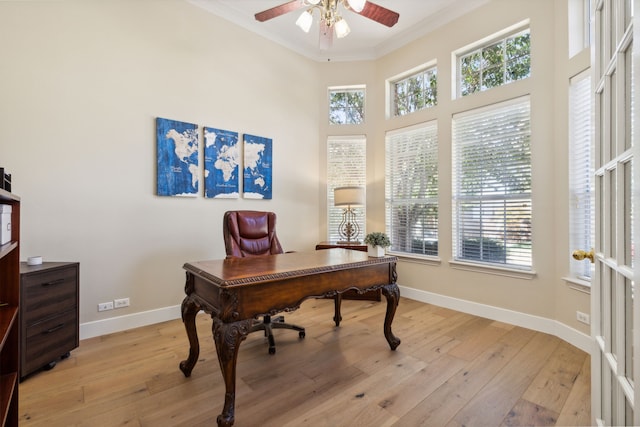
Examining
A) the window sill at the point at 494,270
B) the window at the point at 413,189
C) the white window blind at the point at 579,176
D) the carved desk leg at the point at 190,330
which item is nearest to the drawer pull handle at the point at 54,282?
the carved desk leg at the point at 190,330

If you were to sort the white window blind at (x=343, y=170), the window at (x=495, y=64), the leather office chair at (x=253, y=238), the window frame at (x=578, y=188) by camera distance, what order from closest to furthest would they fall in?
the window frame at (x=578, y=188) → the leather office chair at (x=253, y=238) → the window at (x=495, y=64) → the white window blind at (x=343, y=170)

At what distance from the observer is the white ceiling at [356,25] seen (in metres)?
3.33

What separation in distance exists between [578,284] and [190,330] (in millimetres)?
3017

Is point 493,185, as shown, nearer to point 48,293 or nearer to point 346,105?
point 346,105

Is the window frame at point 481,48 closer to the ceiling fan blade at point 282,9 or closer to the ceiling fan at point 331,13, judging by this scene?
the ceiling fan at point 331,13

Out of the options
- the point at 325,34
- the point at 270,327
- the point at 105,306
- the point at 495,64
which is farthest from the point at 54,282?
the point at 495,64

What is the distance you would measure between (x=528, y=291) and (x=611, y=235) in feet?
7.31

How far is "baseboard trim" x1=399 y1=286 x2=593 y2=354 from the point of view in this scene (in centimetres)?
241

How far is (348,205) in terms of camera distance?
377 centimetres

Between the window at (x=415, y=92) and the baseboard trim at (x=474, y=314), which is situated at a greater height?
the window at (x=415, y=92)

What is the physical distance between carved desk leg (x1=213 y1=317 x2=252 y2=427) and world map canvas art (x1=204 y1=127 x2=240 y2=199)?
6.96 ft

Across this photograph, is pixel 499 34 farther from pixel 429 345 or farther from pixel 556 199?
pixel 429 345

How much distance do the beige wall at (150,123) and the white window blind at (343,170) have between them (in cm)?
92

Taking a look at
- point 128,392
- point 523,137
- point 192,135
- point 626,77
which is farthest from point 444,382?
point 192,135
